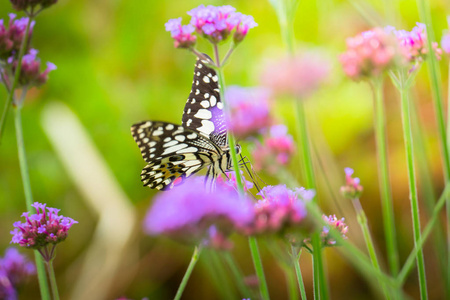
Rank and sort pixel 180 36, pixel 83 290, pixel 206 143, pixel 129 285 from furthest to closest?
pixel 129 285 → pixel 83 290 → pixel 206 143 → pixel 180 36

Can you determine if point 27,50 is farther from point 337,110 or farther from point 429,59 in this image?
point 337,110

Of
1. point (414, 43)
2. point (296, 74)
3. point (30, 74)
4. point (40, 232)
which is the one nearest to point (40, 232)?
point (40, 232)

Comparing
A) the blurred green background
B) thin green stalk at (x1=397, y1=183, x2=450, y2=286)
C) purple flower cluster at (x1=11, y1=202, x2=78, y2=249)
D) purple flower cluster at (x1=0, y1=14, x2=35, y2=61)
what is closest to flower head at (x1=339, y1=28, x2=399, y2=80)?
thin green stalk at (x1=397, y1=183, x2=450, y2=286)

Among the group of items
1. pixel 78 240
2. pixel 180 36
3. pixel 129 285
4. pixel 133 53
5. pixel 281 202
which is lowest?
pixel 129 285

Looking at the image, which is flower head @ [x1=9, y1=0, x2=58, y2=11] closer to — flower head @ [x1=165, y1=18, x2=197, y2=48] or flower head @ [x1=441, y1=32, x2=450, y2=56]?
flower head @ [x1=165, y1=18, x2=197, y2=48]

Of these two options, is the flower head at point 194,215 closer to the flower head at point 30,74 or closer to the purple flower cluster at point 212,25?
the purple flower cluster at point 212,25

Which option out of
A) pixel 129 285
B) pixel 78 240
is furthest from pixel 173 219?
pixel 78 240

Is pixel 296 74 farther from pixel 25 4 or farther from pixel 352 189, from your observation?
pixel 25 4
